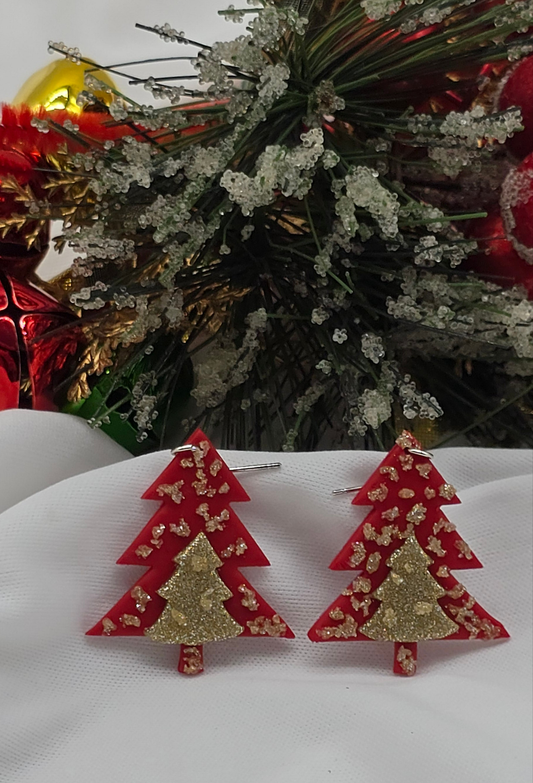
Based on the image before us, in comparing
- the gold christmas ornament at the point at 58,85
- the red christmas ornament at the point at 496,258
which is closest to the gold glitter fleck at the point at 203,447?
the red christmas ornament at the point at 496,258

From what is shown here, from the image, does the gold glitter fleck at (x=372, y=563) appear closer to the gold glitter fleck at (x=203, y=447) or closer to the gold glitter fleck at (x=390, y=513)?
the gold glitter fleck at (x=390, y=513)

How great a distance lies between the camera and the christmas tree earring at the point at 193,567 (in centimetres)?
45

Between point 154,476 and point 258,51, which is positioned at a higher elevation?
point 258,51

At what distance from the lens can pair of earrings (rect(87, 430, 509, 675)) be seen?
449mm

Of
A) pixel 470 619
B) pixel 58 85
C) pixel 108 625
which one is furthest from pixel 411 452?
pixel 58 85

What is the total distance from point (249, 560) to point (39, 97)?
51 centimetres

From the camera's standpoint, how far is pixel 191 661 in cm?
45

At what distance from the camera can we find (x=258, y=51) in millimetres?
457

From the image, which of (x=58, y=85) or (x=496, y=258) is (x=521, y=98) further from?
(x=58, y=85)

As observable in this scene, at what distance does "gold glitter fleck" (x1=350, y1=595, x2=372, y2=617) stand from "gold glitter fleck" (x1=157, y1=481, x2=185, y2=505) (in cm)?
13

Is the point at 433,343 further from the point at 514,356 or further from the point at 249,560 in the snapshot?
the point at 249,560

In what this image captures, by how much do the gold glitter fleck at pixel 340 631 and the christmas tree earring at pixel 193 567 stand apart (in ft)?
0.07

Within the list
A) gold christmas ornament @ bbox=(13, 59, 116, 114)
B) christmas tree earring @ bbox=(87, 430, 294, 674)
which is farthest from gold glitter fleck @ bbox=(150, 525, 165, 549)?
gold christmas ornament @ bbox=(13, 59, 116, 114)

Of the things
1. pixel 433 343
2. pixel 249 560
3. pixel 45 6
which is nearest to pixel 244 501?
pixel 249 560
